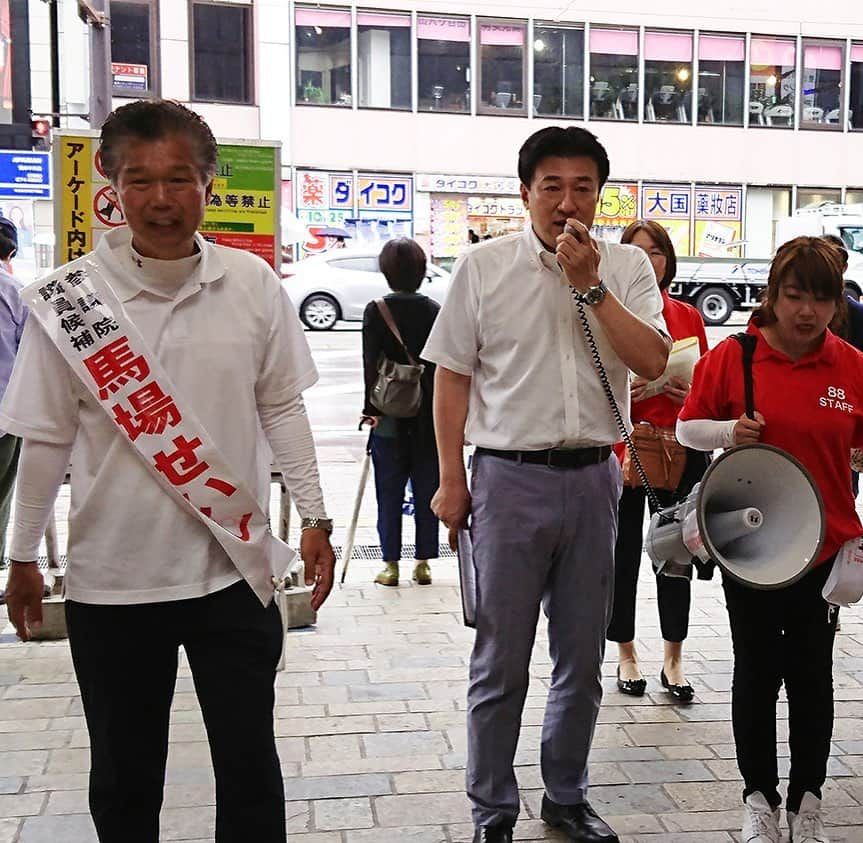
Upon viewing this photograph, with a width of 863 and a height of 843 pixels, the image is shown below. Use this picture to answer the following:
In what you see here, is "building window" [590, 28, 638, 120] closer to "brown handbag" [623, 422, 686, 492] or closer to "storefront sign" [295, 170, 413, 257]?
"storefront sign" [295, 170, 413, 257]

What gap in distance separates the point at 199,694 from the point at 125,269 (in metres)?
0.89

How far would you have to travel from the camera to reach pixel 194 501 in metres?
2.34

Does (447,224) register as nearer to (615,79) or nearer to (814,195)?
(615,79)

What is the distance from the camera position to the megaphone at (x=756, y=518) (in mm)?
2922

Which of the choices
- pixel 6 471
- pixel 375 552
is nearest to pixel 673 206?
pixel 375 552

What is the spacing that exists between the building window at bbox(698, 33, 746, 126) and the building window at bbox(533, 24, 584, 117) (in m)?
3.01

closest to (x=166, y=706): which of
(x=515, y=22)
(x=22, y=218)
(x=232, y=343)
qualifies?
(x=232, y=343)

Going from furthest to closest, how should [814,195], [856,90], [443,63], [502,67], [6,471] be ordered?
[856,90] → [814,195] → [502,67] → [443,63] → [6,471]

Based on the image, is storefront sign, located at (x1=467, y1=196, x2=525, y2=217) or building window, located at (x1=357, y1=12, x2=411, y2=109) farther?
storefront sign, located at (x1=467, y1=196, x2=525, y2=217)

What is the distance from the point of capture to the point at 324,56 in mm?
26250

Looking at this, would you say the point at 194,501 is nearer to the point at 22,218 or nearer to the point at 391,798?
the point at 391,798

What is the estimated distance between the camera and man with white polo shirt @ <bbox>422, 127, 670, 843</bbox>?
2.92 meters

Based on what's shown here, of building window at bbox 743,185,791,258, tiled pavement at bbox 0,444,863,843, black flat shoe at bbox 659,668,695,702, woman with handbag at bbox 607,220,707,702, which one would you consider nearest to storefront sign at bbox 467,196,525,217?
building window at bbox 743,185,791,258

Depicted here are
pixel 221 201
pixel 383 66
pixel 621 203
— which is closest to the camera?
pixel 221 201
